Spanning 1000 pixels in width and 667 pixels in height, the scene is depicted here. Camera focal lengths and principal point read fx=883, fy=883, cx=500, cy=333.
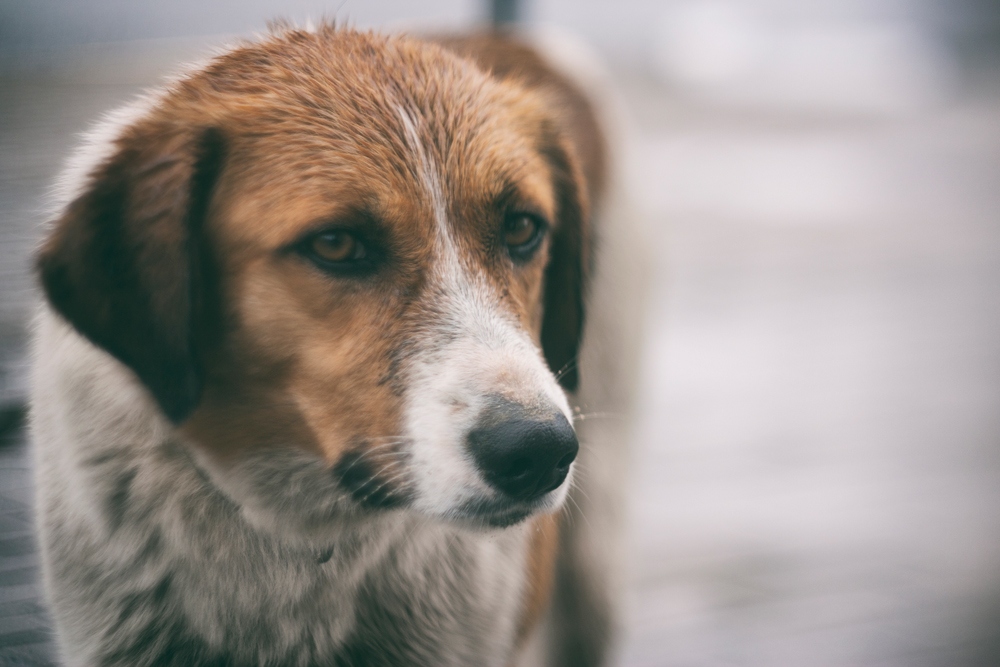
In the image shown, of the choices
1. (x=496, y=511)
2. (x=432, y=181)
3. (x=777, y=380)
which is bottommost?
(x=777, y=380)

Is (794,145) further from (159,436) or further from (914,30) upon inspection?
(159,436)

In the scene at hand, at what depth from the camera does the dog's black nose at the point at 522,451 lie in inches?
56.4

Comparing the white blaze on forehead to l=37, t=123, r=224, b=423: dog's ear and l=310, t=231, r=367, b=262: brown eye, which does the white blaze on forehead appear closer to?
l=310, t=231, r=367, b=262: brown eye

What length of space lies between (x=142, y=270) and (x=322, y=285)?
326 millimetres

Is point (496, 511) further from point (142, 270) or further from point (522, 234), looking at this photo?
point (142, 270)

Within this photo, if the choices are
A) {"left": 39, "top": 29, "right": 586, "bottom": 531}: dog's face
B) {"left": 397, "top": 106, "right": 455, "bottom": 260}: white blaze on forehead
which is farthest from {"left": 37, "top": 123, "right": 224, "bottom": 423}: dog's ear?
{"left": 397, "top": 106, "right": 455, "bottom": 260}: white blaze on forehead

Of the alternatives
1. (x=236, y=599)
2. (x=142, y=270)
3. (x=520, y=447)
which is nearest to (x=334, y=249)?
(x=142, y=270)

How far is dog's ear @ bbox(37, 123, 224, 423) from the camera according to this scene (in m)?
1.59

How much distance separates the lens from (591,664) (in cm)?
299

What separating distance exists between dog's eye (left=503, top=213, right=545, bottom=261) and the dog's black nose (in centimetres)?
51

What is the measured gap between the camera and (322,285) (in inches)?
64.2

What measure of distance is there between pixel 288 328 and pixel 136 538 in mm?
519

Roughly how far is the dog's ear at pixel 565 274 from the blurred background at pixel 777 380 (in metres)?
0.74

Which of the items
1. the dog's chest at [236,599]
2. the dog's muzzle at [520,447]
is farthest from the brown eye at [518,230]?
the dog's chest at [236,599]
